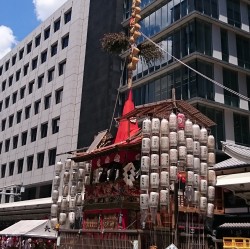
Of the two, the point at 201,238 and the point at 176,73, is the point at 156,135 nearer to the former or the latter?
the point at 201,238

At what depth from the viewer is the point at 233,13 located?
118ft

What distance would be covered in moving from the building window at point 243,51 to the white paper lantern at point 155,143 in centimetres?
2388

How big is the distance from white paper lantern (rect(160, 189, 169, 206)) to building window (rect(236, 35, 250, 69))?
24.8 meters

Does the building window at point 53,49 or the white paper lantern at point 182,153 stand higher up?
the building window at point 53,49

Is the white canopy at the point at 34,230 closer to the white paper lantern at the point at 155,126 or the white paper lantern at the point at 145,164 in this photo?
the white paper lantern at the point at 145,164

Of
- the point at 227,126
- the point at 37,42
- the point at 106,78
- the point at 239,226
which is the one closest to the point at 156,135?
the point at 239,226

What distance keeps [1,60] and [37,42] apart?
41.8ft

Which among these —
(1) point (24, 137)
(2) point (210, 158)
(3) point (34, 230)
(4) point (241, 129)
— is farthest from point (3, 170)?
(2) point (210, 158)

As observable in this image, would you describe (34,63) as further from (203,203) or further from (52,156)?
(203,203)

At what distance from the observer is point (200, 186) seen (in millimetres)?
14859

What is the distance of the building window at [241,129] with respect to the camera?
33.4m

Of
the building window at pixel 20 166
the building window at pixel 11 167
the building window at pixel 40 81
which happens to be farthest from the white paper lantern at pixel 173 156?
the building window at pixel 11 167

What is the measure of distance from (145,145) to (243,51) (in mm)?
25547

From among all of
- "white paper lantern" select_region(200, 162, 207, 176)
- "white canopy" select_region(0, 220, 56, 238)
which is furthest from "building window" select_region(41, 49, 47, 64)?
"white paper lantern" select_region(200, 162, 207, 176)
